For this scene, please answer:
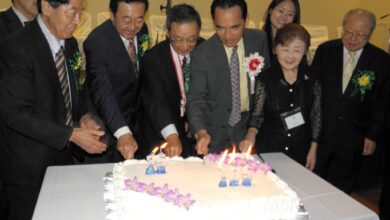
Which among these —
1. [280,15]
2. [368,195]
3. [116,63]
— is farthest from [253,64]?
[368,195]

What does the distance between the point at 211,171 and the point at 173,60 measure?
1045 millimetres

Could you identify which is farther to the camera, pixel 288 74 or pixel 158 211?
pixel 288 74

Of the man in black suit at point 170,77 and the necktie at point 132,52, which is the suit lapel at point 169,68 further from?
the necktie at point 132,52

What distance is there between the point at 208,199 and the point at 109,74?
1.36 m

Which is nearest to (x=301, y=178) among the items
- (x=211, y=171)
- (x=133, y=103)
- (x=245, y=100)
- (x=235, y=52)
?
(x=211, y=171)

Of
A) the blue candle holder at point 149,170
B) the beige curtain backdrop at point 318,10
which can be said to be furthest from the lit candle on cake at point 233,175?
the beige curtain backdrop at point 318,10

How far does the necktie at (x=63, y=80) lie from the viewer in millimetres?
2207

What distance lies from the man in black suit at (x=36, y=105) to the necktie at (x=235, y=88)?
0.90 m

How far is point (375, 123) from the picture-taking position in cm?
299

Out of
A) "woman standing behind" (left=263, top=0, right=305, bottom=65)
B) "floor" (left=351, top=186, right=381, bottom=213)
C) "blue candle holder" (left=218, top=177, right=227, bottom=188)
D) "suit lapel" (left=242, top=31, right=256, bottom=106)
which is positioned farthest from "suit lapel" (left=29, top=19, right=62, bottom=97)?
"floor" (left=351, top=186, right=381, bottom=213)

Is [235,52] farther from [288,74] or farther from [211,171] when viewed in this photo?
[211,171]

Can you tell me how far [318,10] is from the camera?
26.3 feet

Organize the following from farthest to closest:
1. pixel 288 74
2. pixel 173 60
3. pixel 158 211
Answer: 1. pixel 173 60
2. pixel 288 74
3. pixel 158 211

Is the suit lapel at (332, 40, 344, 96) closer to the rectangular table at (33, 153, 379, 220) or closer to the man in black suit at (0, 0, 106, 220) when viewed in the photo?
the rectangular table at (33, 153, 379, 220)
